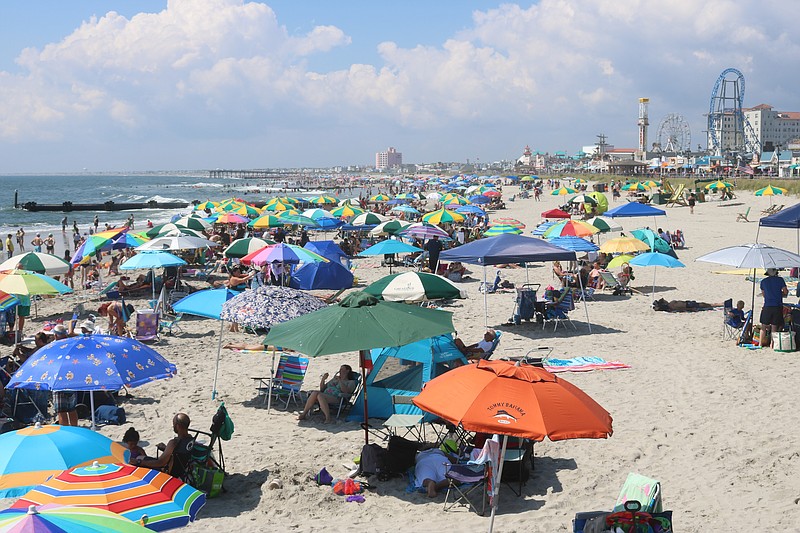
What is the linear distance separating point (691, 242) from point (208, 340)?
1860 cm

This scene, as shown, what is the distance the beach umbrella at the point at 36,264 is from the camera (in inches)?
491

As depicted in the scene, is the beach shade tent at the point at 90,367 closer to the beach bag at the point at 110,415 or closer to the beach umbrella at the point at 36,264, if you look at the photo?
the beach bag at the point at 110,415

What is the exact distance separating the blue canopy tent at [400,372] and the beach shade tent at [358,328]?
1.25 m

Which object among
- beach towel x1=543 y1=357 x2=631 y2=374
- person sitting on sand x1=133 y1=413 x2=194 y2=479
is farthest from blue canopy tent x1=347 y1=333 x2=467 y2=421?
person sitting on sand x1=133 y1=413 x2=194 y2=479

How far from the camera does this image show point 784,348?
10.1 m

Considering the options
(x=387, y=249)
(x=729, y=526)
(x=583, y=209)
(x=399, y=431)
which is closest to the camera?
(x=729, y=526)

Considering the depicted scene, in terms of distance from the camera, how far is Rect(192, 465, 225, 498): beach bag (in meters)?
6.09

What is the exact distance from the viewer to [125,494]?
13.4ft

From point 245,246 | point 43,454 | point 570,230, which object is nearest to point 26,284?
point 245,246

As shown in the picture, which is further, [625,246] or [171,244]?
[625,246]

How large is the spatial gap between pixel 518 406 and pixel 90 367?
3.68 meters

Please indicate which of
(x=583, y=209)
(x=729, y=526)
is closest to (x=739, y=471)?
(x=729, y=526)

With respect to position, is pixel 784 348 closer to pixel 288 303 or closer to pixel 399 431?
pixel 399 431

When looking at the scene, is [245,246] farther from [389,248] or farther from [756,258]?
[756,258]
